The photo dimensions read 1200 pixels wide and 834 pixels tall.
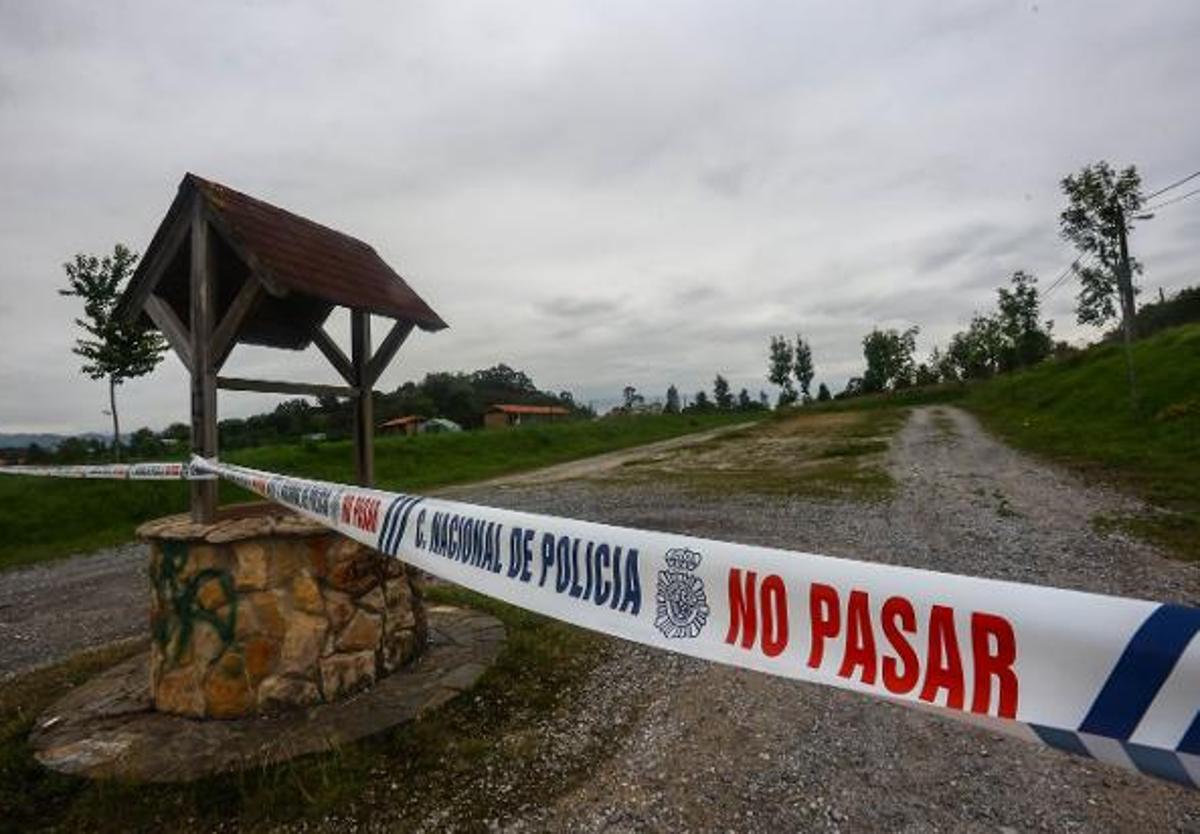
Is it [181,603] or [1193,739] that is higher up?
[1193,739]

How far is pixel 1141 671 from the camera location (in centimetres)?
162

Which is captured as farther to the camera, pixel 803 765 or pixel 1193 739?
pixel 803 765

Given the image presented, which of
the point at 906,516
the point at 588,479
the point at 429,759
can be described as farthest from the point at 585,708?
the point at 588,479

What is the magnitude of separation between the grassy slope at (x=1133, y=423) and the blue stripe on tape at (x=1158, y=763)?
27.0 ft

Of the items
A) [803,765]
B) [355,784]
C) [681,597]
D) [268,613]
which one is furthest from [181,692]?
[803,765]

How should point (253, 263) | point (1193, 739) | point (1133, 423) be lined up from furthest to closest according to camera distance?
point (1133, 423) → point (253, 263) → point (1193, 739)

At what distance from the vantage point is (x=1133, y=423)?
820 inches

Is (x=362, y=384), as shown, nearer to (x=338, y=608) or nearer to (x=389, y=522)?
(x=338, y=608)


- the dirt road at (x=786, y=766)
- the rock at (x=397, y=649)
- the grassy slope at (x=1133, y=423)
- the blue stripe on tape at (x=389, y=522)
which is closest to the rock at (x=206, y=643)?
the rock at (x=397, y=649)

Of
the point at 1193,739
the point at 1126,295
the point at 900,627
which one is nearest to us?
the point at 1193,739

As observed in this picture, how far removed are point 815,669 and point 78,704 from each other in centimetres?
561

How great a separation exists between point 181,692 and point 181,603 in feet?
2.05

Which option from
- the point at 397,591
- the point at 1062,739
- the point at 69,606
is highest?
the point at 1062,739

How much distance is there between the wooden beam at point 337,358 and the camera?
6.32 meters
